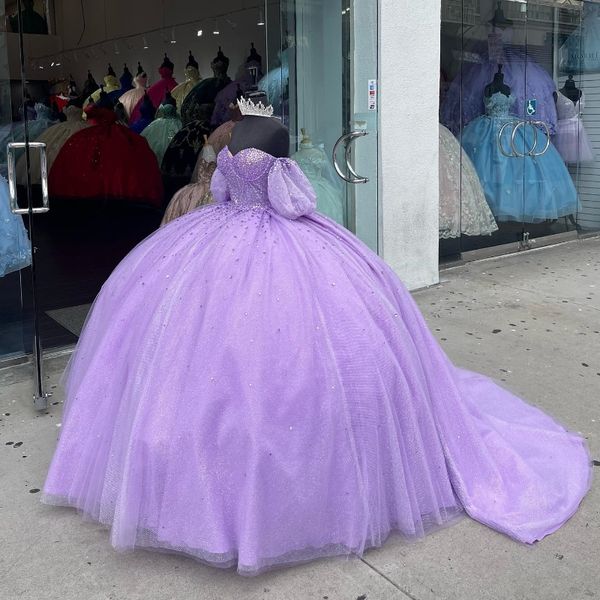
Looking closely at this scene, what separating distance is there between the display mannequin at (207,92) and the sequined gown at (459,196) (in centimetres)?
294

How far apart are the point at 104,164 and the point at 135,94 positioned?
1659 millimetres

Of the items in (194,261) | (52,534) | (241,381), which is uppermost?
(194,261)

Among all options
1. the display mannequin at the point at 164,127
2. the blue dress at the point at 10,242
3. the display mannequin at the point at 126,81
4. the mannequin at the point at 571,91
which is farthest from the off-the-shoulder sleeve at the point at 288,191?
the display mannequin at the point at 126,81

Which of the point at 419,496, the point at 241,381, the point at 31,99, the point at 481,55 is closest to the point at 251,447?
the point at 241,381

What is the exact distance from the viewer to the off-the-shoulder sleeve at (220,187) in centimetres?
296

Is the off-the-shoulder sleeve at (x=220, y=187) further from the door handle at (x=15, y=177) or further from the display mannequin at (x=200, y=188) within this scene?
the display mannequin at (x=200, y=188)

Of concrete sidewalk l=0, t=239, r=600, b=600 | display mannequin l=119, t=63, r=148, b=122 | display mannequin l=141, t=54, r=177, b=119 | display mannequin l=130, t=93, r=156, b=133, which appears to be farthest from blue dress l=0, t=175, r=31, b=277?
display mannequin l=119, t=63, r=148, b=122

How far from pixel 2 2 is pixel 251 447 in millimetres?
2921

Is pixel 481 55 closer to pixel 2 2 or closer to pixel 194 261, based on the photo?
pixel 2 2

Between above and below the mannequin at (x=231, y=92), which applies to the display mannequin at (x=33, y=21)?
above

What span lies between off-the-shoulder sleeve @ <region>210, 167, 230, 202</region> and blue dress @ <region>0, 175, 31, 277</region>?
63.1 inches

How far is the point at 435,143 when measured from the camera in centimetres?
587

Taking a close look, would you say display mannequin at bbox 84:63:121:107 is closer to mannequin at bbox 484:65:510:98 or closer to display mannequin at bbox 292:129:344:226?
mannequin at bbox 484:65:510:98

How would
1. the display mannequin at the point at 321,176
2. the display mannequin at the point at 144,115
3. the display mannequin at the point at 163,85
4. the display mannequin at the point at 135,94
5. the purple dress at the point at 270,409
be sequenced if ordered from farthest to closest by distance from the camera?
the display mannequin at the point at 135,94, the display mannequin at the point at 163,85, the display mannequin at the point at 144,115, the display mannequin at the point at 321,176, the purple dress at the point at 270,409
